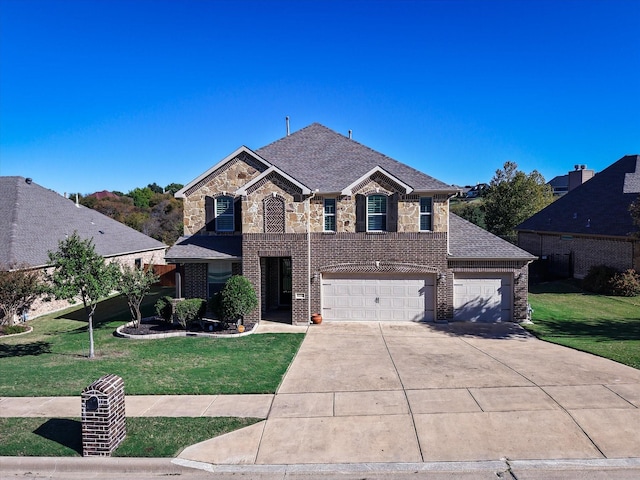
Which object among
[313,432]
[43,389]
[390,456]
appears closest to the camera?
[390,456]

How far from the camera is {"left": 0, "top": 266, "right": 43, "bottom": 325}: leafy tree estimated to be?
1878 centimetres

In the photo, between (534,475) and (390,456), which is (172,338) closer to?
(390,456)

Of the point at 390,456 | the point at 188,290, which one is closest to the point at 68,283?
the point at 188,290

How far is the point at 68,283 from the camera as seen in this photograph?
12625 mm

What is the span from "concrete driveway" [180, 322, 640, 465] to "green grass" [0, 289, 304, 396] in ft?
3.54

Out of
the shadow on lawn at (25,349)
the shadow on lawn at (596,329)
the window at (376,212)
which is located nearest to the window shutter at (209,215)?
the window at (376,212)

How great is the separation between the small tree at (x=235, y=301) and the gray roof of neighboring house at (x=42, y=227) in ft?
30.3

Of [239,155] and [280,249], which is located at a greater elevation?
[239,155]

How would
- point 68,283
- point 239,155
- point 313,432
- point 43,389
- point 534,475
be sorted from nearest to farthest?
point 534,475, point 313,432, point 43,389, point 68,283, point 239,155

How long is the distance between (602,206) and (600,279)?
7.14 metres

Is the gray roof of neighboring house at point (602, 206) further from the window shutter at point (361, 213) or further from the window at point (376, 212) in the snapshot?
the window shutter at point (361, 213)

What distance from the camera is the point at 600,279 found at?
24656mm

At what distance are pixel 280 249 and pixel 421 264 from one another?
5937mm

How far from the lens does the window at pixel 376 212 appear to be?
17.9 metres
